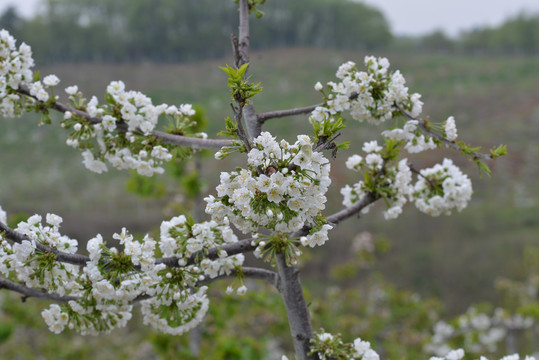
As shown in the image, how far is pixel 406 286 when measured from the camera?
14336 mm

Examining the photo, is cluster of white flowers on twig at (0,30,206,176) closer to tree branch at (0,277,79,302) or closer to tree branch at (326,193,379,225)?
tree branch at (0,277,79,302)

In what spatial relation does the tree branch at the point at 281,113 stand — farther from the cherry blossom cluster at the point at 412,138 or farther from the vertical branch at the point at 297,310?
the vertical branch at the point at 297,310

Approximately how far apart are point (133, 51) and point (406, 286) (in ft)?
→ 163

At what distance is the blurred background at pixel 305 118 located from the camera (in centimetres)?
1391

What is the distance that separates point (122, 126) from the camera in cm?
235

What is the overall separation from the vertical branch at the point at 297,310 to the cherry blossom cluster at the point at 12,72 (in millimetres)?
1496

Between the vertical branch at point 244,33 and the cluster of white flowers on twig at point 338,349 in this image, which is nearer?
the cluster of white flowers on twig at point 338,349

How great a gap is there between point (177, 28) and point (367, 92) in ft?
187

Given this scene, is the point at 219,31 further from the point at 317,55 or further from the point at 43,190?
the point at 43,190

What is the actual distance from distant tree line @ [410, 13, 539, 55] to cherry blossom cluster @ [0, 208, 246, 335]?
64.4 metres

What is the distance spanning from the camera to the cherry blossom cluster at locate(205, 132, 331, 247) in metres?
1.50

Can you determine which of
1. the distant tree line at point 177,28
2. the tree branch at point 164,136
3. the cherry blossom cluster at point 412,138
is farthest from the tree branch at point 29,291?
the distant tree line at point 177,28

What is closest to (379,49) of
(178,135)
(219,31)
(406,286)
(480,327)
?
(219,31)

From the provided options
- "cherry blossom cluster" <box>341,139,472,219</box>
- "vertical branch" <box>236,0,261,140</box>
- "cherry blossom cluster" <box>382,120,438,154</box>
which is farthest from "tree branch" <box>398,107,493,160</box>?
"vertical branch" <box>236,0,261,140</box>
